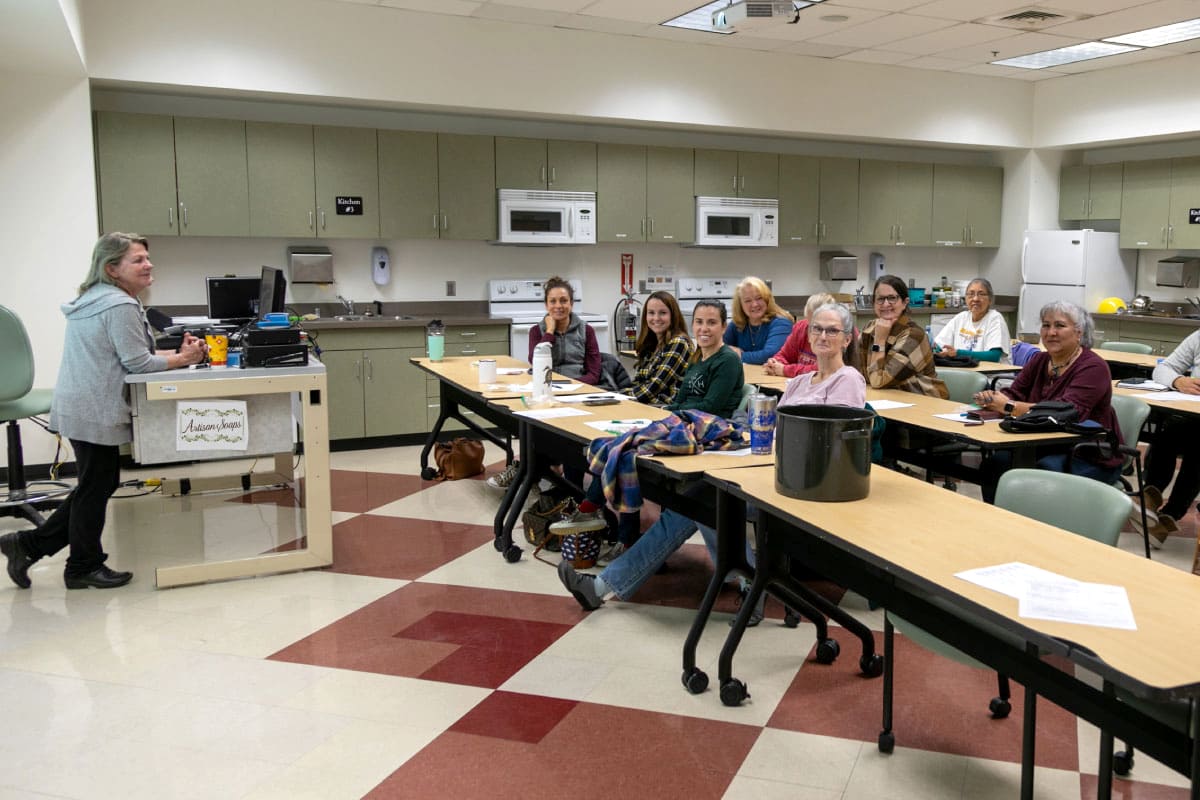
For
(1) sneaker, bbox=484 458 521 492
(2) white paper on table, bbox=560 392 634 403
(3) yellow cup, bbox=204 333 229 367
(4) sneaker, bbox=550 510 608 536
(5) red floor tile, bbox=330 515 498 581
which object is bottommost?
(5) red floor tile, bbox=330 515 498 581

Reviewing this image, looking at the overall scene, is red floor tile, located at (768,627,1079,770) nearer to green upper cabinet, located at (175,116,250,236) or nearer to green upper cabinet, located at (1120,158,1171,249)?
green upper cabinet, located at (175,116,250,236)

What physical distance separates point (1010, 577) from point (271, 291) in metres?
4.32

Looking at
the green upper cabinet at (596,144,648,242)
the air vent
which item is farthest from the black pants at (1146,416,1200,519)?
the green upper cabinet at (596,144,648,242)

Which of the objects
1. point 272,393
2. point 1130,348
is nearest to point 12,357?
point 272,393

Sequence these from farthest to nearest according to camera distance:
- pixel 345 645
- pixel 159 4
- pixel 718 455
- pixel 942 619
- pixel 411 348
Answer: pixel 411 348
pixel 159 4
pixel 345 645
pixel 718 455
pixel 942 619

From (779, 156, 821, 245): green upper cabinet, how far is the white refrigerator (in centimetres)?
216

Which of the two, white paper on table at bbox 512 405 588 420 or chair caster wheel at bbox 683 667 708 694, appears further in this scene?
white paper on table at bbox 512 405 588 420

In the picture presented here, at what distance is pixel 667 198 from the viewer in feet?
26.1

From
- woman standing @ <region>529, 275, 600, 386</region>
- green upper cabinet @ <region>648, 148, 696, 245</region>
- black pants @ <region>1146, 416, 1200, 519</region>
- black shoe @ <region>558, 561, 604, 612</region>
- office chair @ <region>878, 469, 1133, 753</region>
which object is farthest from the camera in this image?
green upper cabinet @ <region>648, 148, 696, 245</region>

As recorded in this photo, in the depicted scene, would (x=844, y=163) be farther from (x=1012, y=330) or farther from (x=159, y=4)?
(x=159, y=4)

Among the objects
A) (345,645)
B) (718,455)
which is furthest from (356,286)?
(718,455)

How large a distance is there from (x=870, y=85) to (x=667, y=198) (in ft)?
7.11

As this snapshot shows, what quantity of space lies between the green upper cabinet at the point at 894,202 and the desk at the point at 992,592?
6472mm

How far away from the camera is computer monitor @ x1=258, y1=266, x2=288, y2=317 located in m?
5.21
